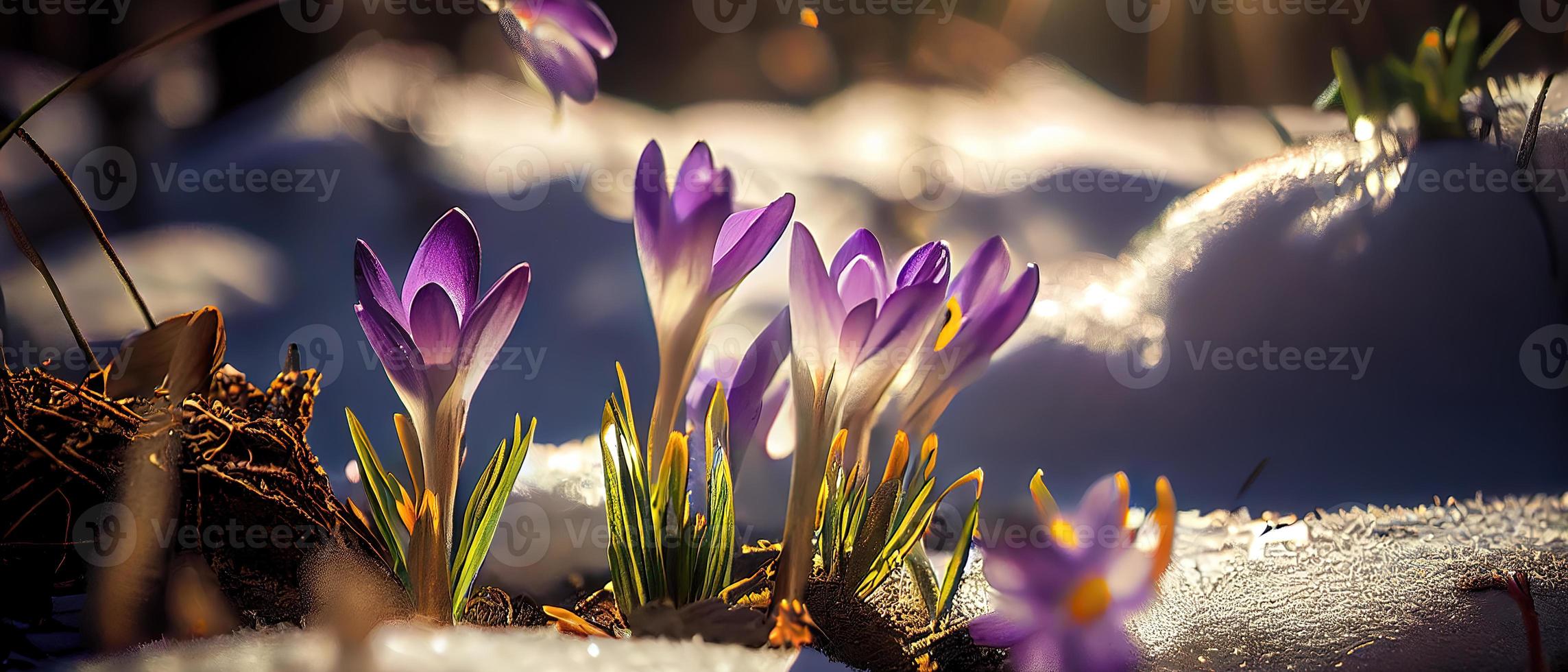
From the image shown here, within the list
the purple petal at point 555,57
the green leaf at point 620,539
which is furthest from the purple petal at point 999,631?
the purple petal at point 555,57

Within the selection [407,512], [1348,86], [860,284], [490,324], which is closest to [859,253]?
A: [860,284]

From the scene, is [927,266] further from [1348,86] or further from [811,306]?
[1348,86]

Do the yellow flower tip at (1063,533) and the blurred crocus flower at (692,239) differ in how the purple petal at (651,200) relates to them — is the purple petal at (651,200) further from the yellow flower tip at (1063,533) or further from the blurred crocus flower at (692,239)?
the yellow flower tip at (1063,533)

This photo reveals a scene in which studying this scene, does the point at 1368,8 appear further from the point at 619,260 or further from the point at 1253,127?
the point at 619,260

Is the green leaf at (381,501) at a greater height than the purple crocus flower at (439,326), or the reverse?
the purple crocus flower at (439,326)

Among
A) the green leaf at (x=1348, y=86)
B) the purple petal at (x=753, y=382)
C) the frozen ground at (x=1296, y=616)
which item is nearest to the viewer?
the frozen ground at (x=1296, y=616)

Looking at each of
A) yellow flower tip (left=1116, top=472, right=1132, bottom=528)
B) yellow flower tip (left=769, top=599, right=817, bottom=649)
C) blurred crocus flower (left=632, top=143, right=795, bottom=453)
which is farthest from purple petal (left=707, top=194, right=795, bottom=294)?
yellow flower tip (left=1116, top=472, right=1132, bottom=528)

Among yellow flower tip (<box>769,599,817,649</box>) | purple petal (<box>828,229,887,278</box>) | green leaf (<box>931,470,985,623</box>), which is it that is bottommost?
yellow flower tip (<box>769,599,817,649</box>)

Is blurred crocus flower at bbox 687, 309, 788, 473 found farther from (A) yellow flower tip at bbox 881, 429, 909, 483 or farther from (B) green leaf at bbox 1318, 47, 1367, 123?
(B) green leaf at bbox 1318, 47, 1367, 123
